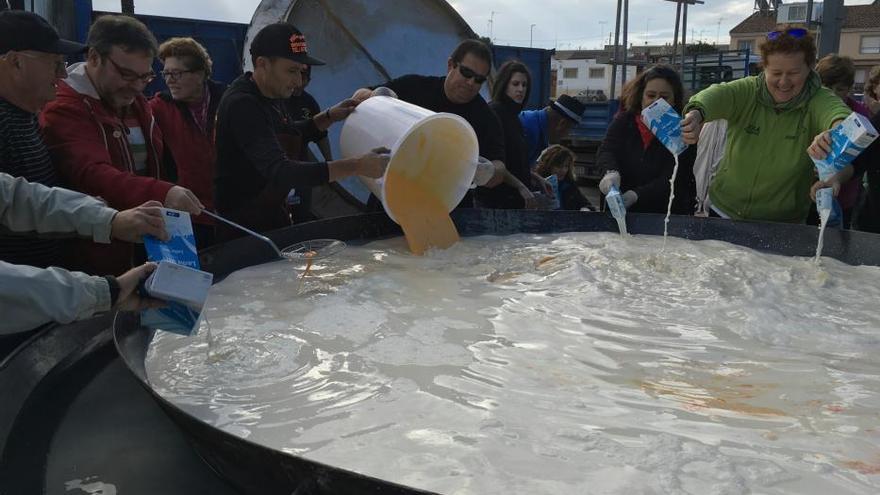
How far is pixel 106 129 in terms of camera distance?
2.40 m

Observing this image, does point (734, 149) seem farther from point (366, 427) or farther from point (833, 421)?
point (366, 427)

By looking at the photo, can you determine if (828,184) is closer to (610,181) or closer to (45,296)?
(610,181)

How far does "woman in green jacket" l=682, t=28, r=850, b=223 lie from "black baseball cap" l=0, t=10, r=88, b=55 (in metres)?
2.42

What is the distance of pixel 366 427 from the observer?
1.57 m

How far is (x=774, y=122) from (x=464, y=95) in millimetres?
1543

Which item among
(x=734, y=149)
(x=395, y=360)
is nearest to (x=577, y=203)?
(x=734, y=149)

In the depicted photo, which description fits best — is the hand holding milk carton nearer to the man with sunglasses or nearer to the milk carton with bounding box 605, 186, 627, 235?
the milk carton with bounding box 605, 186, 627, 235

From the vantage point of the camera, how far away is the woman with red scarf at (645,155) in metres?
3.56

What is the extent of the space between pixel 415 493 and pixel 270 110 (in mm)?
2222

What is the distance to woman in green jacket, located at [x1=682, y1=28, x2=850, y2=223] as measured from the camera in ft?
9.41

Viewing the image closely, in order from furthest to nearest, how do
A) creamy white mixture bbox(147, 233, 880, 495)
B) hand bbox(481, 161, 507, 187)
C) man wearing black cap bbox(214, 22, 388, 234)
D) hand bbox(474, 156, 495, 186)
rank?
hand bbox(481, 161, 507, 187), hand bbox(474, 156, 495, 186), man wearing black cap bbox(214, 22, 388, 234), creamy white mixture bbox(147, 233, 880, 495)

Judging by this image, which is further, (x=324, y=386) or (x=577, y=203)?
(x=577, y=203)

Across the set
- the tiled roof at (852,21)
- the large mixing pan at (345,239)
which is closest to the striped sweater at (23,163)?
the large mixing pan at (345,239)

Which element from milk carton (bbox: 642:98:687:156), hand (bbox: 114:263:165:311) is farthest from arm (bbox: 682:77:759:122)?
hand (bbox: 114:263:165:311)
